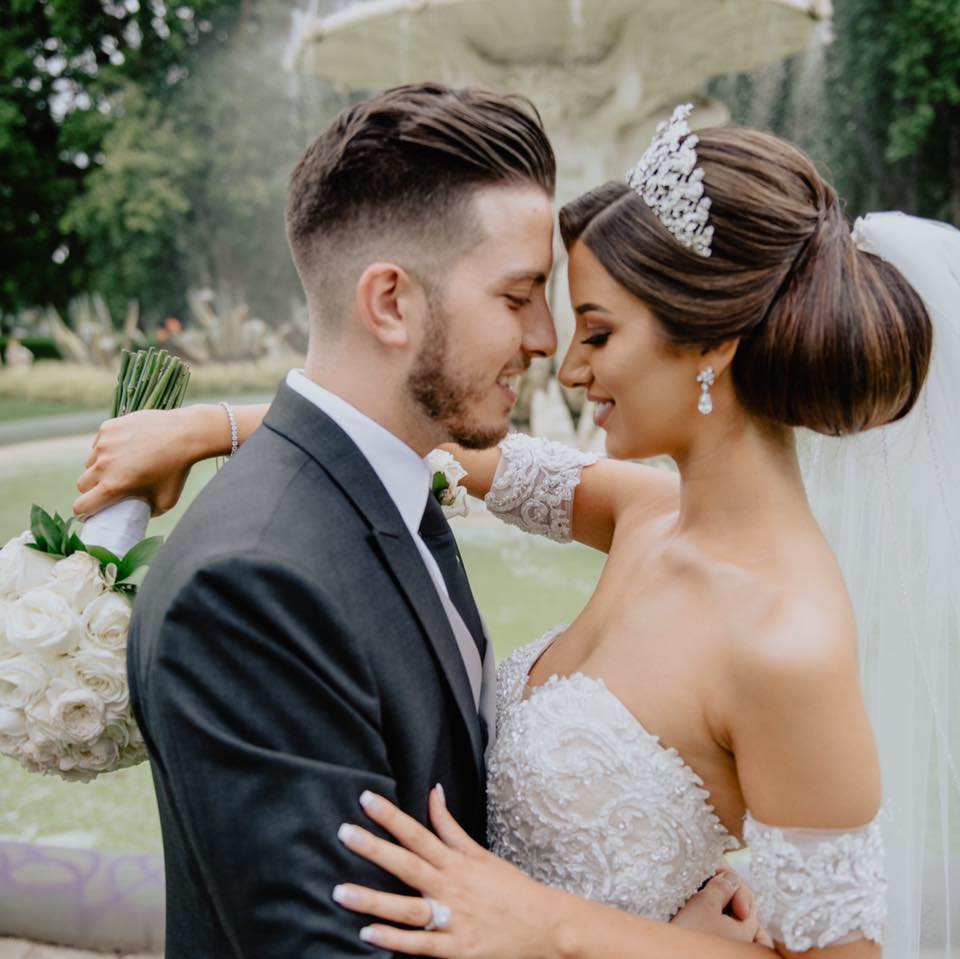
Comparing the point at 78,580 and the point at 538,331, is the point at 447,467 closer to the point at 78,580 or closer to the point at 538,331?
the point at 538,331

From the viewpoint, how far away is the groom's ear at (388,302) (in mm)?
1915

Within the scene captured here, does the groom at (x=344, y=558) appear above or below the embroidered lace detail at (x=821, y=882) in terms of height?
above

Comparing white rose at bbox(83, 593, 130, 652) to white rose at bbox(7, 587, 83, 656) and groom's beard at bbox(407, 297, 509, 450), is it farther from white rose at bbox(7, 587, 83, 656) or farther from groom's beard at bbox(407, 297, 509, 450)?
groom's beard at bbox(407, 297, 509, 450)

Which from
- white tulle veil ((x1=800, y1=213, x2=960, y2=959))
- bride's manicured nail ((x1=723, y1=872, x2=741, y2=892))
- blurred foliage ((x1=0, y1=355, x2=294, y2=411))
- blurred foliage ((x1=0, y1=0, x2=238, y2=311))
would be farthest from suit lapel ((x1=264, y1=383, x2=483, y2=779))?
blurred foliage ((x1=0, y1=0, x2=238, y2=311))

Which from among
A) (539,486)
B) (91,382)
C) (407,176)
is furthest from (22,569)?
(91,382)

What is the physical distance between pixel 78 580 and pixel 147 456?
0.42m

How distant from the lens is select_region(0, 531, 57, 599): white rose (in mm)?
2098

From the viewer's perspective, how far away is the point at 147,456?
237cm

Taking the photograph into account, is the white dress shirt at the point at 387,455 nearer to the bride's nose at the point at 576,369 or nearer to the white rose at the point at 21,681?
the bride's nose at the point at 576,369

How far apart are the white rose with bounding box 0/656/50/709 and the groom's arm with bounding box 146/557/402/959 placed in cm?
55

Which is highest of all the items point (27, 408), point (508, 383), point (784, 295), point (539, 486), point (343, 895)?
point (784, 295)

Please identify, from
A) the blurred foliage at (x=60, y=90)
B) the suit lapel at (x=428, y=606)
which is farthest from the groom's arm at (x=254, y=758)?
the blurred foliage at (x=60, y=90)

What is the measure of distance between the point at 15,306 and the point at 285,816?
76.6 ft

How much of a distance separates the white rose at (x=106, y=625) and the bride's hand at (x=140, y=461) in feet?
1.20
